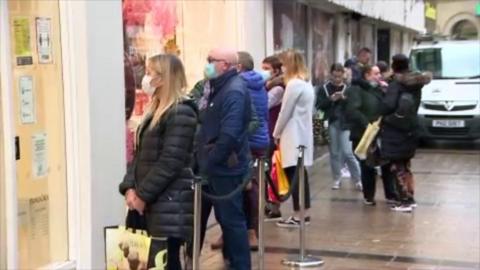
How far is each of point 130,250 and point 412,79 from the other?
5491 millimetres

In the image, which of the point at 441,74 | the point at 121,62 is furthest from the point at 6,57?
the point at 441,74

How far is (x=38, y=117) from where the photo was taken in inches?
232

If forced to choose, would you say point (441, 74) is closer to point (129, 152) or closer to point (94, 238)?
point (129, 152)

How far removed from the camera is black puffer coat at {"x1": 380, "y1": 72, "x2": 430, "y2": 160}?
9320 mm

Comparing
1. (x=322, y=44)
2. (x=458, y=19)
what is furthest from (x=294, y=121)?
(x=458, y=19)

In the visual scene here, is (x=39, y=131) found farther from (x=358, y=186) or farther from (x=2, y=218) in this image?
(x=358, y=186)

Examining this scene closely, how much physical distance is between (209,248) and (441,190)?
483 cm

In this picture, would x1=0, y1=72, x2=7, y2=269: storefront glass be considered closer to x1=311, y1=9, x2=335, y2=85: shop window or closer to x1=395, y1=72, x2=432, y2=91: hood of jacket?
x1=395, y1=72, x2=432, y2=91: hood of jacket

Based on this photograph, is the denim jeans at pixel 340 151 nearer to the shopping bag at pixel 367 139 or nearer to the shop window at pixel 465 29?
the shopping bag at pixel 367 139

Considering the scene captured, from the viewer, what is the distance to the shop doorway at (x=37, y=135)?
567 centimetres

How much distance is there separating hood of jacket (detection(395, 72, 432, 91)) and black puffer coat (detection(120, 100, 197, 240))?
15.9ft

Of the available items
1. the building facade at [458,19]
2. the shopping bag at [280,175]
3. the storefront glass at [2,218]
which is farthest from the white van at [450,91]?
the building facade at [458,19]

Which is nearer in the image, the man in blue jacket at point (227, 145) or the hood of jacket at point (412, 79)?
the man in blue jacket at point (227, 145)

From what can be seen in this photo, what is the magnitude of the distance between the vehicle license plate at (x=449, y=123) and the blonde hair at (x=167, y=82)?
11.9 meters
